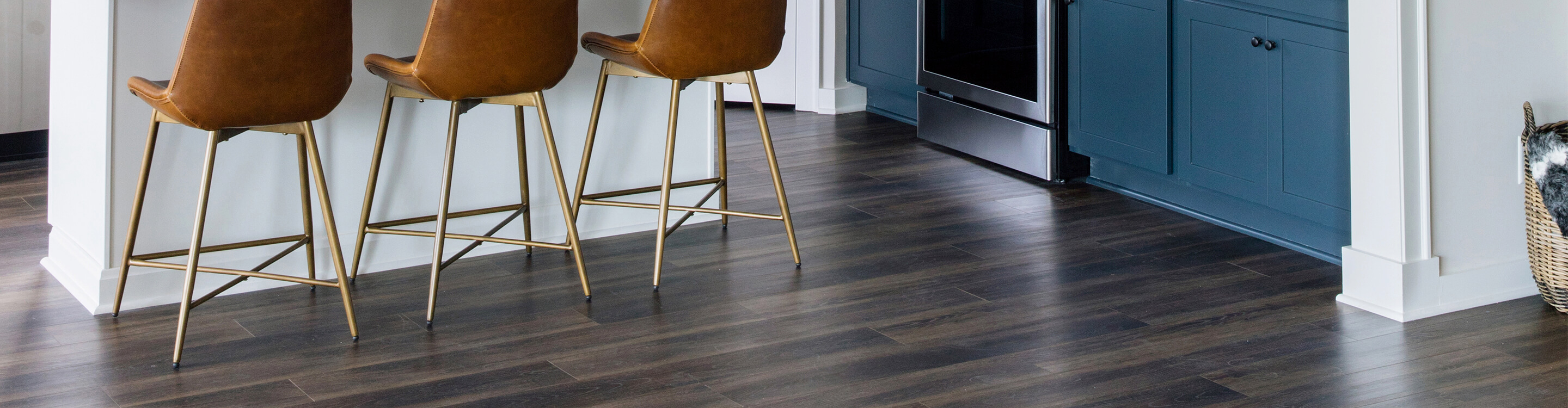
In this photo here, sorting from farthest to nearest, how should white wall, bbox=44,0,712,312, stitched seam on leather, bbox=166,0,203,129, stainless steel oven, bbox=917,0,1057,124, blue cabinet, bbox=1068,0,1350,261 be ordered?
1. stainless steel oven, bbox=917,0,1057,124
2. blue cabinet, bbox=1068,0,1350,261
3. white wall, bbox=44,0,712,312
4. stitched seam on leather, bbox=166,0,203,129

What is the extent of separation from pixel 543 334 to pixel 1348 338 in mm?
1708

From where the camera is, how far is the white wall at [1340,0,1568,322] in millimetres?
3014

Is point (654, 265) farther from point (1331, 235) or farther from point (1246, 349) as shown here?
point (1331, 235)

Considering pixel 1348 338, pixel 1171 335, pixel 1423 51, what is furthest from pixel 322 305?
pixel 1423 51

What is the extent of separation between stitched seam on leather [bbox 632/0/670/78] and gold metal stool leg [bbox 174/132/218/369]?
0.94 metres

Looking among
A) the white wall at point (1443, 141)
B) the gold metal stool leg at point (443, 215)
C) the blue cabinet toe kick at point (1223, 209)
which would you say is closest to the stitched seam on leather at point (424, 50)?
the gold metal stool leg at point (443, 215)

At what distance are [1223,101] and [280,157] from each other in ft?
7.98

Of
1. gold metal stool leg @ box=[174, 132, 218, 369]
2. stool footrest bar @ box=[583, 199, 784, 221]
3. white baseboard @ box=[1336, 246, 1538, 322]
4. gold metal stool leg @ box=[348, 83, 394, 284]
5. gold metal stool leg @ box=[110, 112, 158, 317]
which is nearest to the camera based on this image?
gold metal stool leg @ box=[174, 132, 218, 369]

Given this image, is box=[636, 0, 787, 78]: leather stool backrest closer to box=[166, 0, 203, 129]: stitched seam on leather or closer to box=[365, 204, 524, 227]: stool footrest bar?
box=[365, 204, 524, 227]: stool footrest bar

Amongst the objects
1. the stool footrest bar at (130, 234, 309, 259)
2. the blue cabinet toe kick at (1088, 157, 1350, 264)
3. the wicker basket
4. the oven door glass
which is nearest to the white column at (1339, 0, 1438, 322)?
the wicker basket

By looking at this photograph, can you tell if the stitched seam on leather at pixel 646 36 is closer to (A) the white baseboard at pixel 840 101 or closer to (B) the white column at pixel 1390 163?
(B) the white column at pixel 1390 163

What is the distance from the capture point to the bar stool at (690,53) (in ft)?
10.7

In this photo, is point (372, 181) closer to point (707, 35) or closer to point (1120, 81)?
point (707, 35)

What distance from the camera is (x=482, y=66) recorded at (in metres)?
3.05
